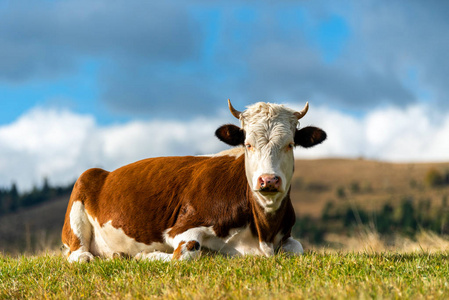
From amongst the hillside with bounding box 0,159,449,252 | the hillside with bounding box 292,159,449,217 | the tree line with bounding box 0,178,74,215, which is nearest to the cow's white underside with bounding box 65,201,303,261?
the hillside with bounding box 0,159,449,252

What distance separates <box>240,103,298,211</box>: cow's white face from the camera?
24.3ft

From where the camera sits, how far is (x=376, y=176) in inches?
3612

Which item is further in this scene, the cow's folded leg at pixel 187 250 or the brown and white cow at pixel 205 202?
the cow's folded leg at pixel 187 250

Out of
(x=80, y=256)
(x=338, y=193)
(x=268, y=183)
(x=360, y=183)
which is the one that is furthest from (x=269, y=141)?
(x=360, y=183)

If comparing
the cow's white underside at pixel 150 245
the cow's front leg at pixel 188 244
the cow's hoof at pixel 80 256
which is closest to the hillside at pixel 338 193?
the cow's white underside at pixel 150 245

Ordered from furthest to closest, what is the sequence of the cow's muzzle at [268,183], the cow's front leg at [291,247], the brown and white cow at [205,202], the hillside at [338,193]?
the hillside at [338,193] → the cow's front leg at [291,247] → the brown and white cow at [205,202] → the cow's muzzle at [268,183]

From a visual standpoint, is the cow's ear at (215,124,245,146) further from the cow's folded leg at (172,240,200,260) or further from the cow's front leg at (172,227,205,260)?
the cow's folded leg at (172,240,200,260)

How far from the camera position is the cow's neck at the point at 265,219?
27.1 ft

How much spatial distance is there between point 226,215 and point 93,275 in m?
2.32

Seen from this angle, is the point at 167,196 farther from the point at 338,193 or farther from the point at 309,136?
the point at 338,193

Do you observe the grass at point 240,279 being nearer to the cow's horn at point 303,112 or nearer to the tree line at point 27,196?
the cow's horn at point 303,112

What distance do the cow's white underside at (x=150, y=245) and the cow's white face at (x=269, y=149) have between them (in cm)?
72

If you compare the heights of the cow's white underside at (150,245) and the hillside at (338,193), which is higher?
the cow's white underside at (150,245)

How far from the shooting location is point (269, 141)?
25.4 ft
